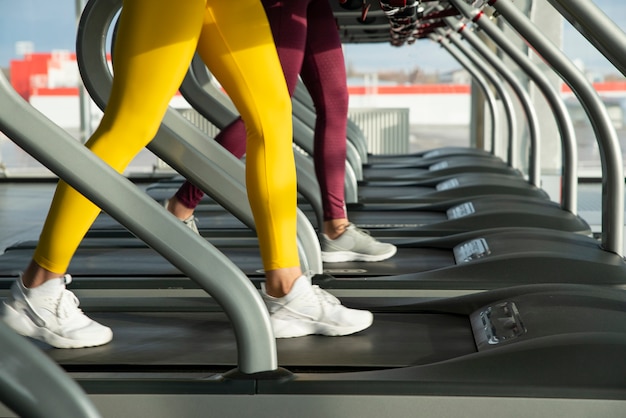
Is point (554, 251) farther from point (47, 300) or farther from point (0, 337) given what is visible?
point (0, 337)

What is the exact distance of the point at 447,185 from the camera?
4551 mm

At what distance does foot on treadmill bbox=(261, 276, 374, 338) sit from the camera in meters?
1.67

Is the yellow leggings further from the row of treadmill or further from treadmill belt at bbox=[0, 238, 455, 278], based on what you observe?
treadmill belt at bbox=[0, 238, 455, 278]

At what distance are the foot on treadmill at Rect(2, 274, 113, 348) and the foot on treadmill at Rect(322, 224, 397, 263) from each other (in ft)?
3.50

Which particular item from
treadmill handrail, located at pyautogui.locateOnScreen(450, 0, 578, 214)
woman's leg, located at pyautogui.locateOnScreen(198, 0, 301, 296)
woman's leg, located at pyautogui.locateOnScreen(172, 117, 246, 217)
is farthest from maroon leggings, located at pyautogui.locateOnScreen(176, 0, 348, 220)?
treadmill handrail, located at pyautogui.locateOnScreen(450, 0, 578, 214)

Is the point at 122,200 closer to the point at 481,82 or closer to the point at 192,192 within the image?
the point at 192,192

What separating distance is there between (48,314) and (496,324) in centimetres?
86

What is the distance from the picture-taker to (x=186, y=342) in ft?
5.55

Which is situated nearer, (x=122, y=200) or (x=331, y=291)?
(x=122, y=200)

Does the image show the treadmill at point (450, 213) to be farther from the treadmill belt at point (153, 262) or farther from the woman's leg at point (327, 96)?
the treadmill belt at point (153, 262)

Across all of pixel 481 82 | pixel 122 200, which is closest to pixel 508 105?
pixel 481 82

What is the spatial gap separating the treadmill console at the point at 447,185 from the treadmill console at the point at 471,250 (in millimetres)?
1550

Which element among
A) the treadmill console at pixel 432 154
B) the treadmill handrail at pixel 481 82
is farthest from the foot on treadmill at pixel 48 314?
the treadmill console at pixel 432 154

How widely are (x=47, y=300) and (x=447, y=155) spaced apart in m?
4.56
